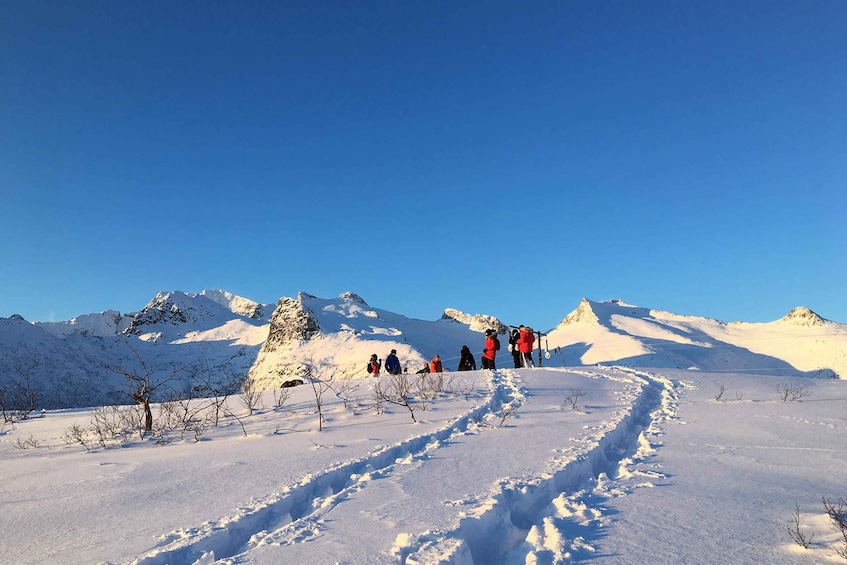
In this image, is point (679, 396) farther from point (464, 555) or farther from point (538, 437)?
point (464, 555)

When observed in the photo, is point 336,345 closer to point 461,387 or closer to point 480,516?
point 461,387

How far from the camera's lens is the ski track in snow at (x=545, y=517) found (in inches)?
111

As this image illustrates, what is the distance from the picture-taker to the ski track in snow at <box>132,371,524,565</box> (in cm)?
297

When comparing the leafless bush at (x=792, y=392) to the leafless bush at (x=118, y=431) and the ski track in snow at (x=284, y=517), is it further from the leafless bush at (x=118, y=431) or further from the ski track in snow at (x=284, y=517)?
the leafless bush at (x=118, y=431)

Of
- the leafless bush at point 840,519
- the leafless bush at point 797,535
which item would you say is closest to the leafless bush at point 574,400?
the leafless bush at point 840,519

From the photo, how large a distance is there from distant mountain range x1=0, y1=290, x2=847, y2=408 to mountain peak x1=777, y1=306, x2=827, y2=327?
11cm

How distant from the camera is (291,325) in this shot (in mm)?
30156

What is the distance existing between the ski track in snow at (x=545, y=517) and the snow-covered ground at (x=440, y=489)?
0.05ft

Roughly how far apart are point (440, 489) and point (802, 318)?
5287 centimetres

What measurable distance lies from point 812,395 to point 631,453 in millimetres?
6781

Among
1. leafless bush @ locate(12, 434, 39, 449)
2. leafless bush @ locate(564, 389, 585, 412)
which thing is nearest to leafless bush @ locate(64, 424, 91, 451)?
leafless bush @ locate(12, 434, 39, 449)

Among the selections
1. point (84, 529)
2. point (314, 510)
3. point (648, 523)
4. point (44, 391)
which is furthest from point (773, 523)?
point (44, 391)

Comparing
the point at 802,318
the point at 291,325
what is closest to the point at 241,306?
the point at 291,325

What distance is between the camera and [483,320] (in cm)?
4538
